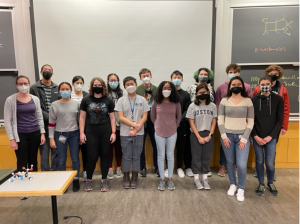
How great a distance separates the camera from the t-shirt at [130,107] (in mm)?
2770

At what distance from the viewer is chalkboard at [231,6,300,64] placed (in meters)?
3.28

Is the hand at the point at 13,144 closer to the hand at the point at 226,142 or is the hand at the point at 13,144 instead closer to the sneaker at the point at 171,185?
the sneaker at the point at 171,185

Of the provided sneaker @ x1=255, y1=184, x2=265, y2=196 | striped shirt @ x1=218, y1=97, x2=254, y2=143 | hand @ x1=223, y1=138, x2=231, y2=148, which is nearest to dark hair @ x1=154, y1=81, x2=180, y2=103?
striped shirt @ x1=218, y1=97, x2=254, y2=143

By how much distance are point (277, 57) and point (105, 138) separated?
294 cm

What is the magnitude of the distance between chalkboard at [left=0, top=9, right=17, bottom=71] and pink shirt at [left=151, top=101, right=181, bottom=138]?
2.36 metres

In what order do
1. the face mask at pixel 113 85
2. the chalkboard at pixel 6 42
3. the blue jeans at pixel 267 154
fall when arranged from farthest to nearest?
the chalkboard at pixel 6 42 < the face mask at pixel 113 85 < the blue jeans at pixel 267 154

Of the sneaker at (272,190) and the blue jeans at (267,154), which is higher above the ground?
the blue jeans at (267,154)

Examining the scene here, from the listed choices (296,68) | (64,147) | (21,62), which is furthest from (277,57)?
(21,62)

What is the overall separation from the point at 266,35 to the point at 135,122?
2.49 metres

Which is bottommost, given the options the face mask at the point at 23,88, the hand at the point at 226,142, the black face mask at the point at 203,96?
the hand at the point at 226,142

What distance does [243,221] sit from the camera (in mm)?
2158

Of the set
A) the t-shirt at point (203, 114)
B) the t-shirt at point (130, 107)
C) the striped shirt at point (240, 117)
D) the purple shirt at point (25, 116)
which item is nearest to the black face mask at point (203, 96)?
the t-shirt at point (203, 114)

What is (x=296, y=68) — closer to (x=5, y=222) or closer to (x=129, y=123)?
(x=129, y=123)

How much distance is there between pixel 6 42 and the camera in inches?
126
